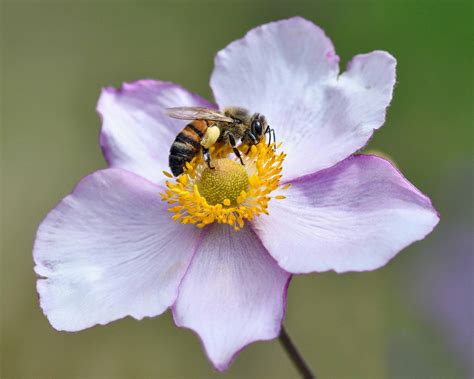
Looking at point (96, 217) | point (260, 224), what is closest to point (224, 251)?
point (260, 224)

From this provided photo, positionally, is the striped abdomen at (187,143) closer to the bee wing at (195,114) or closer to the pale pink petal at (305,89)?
the bee wing at (195,114)

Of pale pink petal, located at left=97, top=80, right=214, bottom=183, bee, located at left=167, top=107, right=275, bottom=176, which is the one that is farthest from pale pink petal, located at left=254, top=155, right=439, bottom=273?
pale pink petal, located at left=97, top=80, right=214, bottom=183

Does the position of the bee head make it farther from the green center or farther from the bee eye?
the green center

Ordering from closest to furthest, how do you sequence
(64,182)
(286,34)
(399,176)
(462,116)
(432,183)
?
(399,176), (286,34), (432,183), (462,116), (64,182)

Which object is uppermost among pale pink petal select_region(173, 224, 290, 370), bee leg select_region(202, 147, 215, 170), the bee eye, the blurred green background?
the bee eye

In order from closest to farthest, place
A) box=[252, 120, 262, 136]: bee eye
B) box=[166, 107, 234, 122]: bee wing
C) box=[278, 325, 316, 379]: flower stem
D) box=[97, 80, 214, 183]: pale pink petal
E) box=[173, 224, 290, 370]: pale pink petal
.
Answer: box=[173, 224, 290, 370]: pale pink petal, box=[278, 325, 316, 379]: flower stem, box=[166, 107, 234, 122]: bee wing, box=[252, 120, 262, 136]: bee eye, box=[97, 80, 214, 183]: pale pink petal

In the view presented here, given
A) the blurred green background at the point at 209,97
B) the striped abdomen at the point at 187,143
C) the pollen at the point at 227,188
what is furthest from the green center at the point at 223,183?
the blurred green background at the point at 209,97

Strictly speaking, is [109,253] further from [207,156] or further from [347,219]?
[347,219]

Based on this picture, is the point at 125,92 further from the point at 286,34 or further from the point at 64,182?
the point at 64,182
